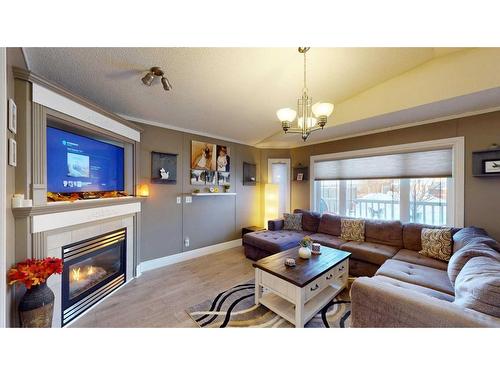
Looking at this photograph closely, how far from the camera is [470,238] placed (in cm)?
192

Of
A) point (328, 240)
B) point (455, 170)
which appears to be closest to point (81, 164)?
point (328, 240)

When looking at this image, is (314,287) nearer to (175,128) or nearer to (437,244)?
(437,244)

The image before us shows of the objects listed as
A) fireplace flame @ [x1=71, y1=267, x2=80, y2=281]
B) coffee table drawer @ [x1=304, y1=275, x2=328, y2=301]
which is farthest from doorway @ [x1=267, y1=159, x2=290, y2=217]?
fireplace flame @ [x1=71, y1=267, x2=80, y2=281]

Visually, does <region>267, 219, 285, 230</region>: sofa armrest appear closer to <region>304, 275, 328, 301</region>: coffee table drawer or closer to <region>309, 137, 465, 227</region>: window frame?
<region>304, 275, 328, 301</region>: coffee table drawer

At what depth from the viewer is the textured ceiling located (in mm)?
1791

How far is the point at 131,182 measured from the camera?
2.66 metres

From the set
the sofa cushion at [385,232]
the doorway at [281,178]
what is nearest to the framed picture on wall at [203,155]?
the doorway at [281,178]

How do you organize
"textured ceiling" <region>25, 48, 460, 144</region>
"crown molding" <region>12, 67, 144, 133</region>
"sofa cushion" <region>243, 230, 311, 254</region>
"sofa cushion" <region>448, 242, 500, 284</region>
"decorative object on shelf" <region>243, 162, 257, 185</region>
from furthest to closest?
"decorative object on shelf" <region>243, 162, 257, 185</region>, "sofa cushion" <region>243, 230, 311, 254</region>, "textured ceiling" <region>25, 48, 460, 144</region>, "sofa cushion" <region>448, 242, 500, 284</region>, "crown molding" <region>12, 67, 144, 133</region>

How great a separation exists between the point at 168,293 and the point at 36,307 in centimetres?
115

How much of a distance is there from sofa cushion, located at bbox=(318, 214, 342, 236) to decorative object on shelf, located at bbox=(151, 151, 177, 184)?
9.20ft

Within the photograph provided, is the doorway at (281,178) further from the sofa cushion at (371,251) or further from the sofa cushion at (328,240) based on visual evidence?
the sofa cushion at (371,251)
